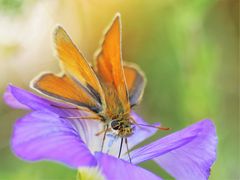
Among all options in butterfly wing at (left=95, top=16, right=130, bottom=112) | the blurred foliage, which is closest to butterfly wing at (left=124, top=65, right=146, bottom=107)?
butterfly wing at (left=95, top=16, right=130, bottom=112)

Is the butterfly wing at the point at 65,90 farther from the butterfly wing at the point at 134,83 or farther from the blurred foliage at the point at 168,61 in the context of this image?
the blurred foliage at the point at 168,61

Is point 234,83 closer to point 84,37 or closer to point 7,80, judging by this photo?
point 84,37

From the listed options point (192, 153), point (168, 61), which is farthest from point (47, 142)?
point (168, 61)

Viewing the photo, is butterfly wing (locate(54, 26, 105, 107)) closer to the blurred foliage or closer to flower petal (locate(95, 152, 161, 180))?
flower petal (locate(95, 152, 161, 180))

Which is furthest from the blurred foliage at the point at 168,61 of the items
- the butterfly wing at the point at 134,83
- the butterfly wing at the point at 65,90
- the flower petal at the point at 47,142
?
the flower petal at the point at 47,142

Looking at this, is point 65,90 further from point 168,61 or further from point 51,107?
point 168,61
